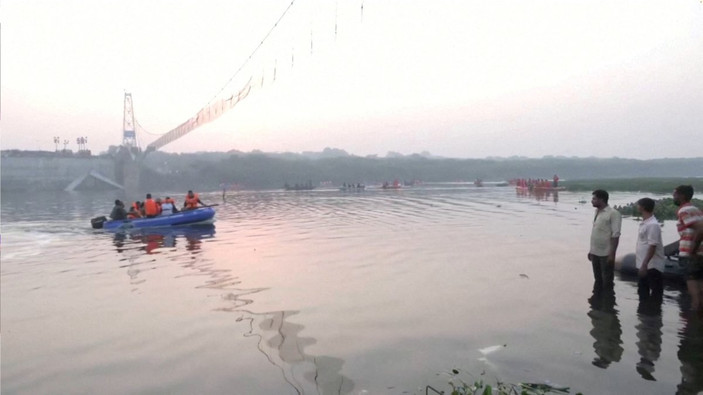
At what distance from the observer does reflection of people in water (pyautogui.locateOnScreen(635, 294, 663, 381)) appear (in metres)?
6.18

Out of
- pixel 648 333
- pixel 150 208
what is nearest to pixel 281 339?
pixel 648 333

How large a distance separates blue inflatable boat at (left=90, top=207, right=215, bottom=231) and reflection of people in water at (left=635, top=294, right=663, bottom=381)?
73.5 ft

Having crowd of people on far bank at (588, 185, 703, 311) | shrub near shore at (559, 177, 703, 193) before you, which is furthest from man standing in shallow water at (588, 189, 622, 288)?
shrub near shore at (559, 177, 703, 193)

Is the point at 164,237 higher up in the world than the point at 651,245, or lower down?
lower down

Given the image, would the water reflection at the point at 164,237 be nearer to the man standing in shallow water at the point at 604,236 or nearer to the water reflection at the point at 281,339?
the water reflection at the point at 281,339

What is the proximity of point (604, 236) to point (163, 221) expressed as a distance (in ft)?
74.3

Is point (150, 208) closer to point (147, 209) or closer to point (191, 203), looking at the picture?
point (147, 209)

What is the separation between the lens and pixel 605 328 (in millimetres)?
7695

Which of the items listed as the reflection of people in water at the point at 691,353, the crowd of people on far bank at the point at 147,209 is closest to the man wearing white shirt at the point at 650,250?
the reflection of people in water at the point at 691,353

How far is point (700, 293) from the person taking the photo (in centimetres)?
716

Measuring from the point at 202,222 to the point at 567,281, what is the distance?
20.7m

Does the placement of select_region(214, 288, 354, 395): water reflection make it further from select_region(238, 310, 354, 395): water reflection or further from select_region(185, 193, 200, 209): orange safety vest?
select_region(185, 193, 200, 209): orange safety vest

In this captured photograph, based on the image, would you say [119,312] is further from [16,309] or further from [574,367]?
[574,367]

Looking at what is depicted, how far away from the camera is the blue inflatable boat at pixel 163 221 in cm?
2538
